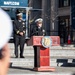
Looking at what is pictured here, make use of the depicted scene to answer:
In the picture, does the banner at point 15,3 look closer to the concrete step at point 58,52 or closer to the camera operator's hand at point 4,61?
the concrete step at point 58,52

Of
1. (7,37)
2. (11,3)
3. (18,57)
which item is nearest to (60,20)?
(11,3)

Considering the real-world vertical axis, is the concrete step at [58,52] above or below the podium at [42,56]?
below

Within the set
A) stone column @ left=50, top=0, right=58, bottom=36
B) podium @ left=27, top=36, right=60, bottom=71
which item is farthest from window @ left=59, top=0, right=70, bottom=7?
podium @ left=27, top=36, right=60, bottom=71

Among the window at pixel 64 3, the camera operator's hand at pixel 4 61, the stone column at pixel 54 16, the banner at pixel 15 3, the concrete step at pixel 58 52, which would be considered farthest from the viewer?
the window at pixel 64 3

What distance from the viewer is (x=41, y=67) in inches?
417

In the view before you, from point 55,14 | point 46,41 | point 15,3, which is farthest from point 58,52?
point 55,14

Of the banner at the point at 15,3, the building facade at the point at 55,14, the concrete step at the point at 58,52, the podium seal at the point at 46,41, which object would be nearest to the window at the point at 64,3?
the building facade at the point at 55,14

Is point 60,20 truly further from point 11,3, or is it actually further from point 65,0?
point 11,3

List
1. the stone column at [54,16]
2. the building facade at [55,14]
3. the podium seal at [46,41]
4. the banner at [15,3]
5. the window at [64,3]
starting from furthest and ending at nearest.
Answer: the window at [64,3] < the stone column at [54,16] < the building facade at [55,14] < the banner at [15,3] < the podium seal at [46,41]

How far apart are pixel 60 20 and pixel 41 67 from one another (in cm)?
3787

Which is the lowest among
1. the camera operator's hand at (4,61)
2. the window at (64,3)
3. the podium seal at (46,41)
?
the podium seal at (46,41)

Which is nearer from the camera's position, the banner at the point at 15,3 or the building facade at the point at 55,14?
the banner at the point at 15,3

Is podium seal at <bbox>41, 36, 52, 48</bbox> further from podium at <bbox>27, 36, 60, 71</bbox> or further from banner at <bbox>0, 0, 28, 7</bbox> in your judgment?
banner at <bbox>0, 0, 28, 7</bbox>

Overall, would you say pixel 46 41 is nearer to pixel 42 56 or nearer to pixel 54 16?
pixel 42 56
